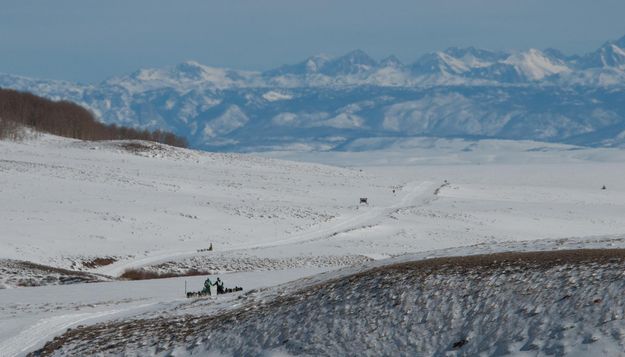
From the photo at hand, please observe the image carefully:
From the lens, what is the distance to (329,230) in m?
68.1

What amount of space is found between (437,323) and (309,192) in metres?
70.8

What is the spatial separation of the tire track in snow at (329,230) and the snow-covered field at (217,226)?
4.6 inches

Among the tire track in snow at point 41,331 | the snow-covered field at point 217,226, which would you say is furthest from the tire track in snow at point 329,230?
the tire track in snow at point 41,331

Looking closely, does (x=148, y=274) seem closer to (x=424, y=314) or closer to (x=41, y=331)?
(x=41, y=331)

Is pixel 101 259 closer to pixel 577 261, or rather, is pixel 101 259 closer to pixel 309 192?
pixel 577 261

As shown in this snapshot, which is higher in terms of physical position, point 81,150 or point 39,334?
point 81,150

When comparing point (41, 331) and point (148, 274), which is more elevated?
point (41, 331)

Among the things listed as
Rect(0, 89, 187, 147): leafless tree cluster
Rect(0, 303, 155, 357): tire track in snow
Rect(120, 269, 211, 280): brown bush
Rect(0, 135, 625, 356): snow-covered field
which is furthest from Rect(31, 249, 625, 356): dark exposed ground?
Rect(0, 89, 187, 147): leafless tree cluster

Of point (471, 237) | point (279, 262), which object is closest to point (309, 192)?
point (471, 237)

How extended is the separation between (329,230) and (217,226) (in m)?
7.62

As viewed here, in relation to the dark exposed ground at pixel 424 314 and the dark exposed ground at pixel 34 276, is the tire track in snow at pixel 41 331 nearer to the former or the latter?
the dark exposed ground at pixel 424 314

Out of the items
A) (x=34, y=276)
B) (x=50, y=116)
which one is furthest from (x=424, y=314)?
(x=50, y=116)

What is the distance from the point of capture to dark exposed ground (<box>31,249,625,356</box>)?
2064 cm

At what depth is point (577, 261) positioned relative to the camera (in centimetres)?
2325
